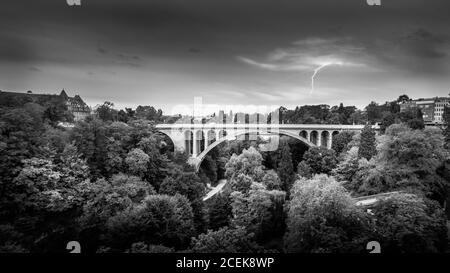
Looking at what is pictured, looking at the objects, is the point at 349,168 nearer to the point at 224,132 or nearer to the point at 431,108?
the point at 431,108

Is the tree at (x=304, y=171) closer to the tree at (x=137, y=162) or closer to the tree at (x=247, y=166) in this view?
the tree at (x=247, y=166)

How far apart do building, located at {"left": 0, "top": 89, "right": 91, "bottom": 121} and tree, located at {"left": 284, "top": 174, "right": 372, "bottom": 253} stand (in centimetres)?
1019

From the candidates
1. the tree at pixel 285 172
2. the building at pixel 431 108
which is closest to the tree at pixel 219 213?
the tree at pixel 285 172

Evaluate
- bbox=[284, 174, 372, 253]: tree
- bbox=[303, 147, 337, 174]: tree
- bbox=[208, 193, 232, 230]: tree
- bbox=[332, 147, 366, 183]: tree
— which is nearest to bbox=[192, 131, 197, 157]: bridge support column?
bbox=[303, 147, 337, 174]: tree

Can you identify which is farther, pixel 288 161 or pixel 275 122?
pixel 275 122

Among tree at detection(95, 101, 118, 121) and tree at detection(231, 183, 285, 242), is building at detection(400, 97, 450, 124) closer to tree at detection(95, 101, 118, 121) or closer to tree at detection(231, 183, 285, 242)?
tree at detection(231, 183, 285, 242)

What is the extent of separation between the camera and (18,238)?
7.03m

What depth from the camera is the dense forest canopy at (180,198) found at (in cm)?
714

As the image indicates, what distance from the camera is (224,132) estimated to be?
2130 centimetres
